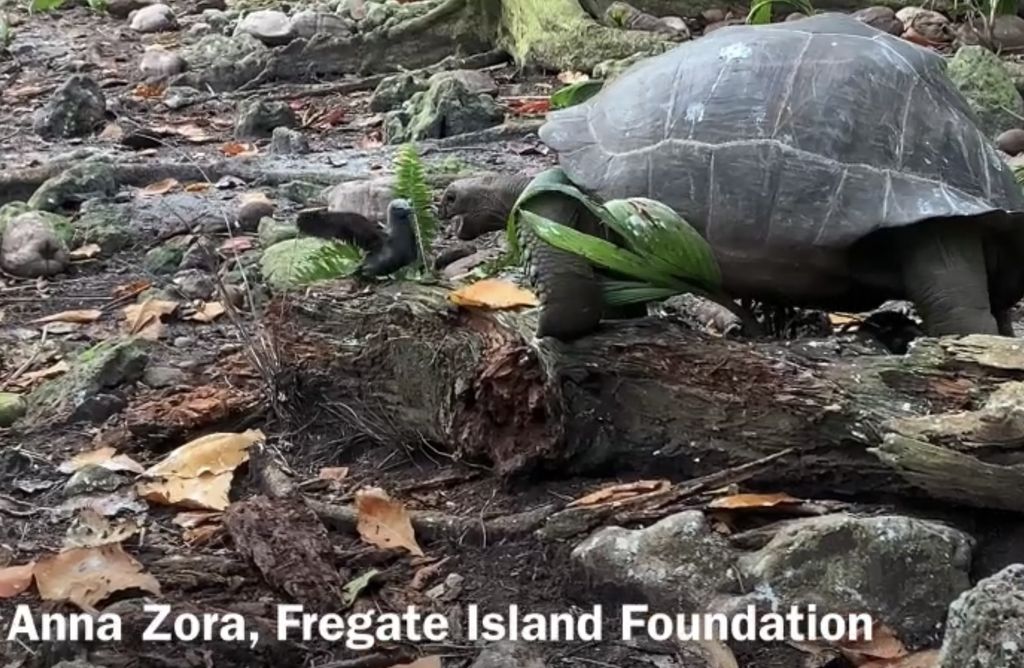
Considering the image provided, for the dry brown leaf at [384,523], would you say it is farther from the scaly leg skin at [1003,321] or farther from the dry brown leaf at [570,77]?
the dry brown leaf at [570,77]

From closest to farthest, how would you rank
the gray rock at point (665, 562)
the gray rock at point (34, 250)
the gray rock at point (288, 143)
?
the gray rock at point (665, 562) → the gray rock at point (34, 250) → the gray rock at point (288, 143)

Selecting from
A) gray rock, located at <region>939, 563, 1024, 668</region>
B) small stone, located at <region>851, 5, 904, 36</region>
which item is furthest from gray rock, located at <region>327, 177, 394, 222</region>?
small stone, located at <region>851, 5, 904, 36</region>

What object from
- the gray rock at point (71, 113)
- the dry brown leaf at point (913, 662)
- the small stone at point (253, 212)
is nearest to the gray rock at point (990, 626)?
the dry brown leaf at point (913, 662)

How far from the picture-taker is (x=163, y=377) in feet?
14.1

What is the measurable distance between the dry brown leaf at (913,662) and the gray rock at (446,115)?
5.13 m

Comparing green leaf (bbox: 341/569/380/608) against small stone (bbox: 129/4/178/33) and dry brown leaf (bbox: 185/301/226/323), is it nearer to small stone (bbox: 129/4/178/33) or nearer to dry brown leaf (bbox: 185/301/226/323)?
dry brown leaf (bbox: 185/301/226/323)

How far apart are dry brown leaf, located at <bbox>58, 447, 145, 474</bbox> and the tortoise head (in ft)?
3.69

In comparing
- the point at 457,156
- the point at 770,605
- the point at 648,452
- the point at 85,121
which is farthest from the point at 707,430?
the point at 85,121

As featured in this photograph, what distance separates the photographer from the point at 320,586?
287cm

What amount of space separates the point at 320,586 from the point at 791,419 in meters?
1.06

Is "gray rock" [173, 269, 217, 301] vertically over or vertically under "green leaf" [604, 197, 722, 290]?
under

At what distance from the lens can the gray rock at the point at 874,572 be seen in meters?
2.59

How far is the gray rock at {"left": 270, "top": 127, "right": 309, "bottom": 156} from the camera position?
7.23 metres

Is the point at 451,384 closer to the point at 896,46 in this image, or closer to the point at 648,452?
the point at 648,452
